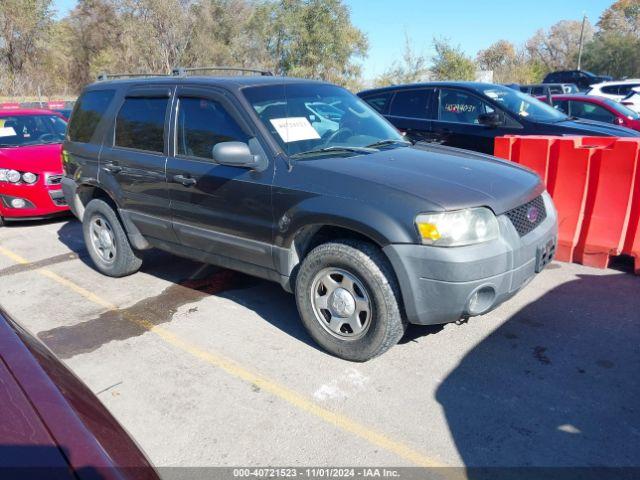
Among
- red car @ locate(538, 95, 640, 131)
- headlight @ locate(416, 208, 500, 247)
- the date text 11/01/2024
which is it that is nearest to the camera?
the date text 11/01/2024

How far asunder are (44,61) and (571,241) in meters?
36.0

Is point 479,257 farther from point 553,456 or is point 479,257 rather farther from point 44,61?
point 44,61

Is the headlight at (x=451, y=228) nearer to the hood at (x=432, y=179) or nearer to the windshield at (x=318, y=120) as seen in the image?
the hood at (x=432, y=179)

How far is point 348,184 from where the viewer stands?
11.1 ft

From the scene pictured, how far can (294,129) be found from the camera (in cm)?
393

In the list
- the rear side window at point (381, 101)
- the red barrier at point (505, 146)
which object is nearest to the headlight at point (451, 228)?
the red barrier at point (505, 146)

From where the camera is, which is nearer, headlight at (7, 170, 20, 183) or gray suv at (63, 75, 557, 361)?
gray suv at (63, 75, 557, 361)

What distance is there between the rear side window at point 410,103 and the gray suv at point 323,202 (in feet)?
10.4

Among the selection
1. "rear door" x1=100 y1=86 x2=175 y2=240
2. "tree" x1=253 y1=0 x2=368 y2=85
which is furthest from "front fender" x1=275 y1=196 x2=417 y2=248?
"tree" x1=253 y1=0 x2=368 y2=85

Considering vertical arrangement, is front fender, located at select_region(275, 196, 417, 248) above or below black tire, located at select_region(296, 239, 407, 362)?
above

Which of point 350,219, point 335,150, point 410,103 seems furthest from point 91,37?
point 350,219

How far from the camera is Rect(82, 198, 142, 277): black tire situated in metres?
5.19

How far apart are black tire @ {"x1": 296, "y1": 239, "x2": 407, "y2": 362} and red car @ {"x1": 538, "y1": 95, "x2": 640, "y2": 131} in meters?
9.26

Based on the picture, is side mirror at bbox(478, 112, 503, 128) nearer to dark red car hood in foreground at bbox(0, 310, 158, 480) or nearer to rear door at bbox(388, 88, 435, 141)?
rear door at bbox(388, 88, 435, 141)
